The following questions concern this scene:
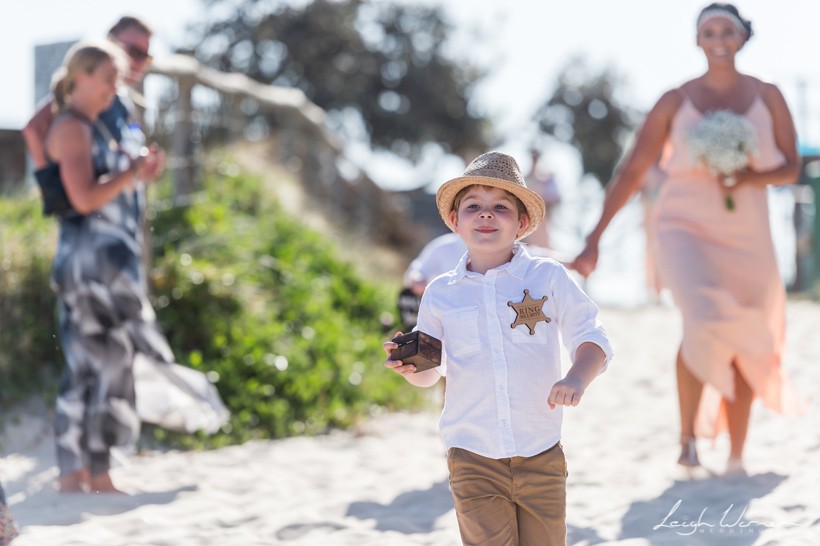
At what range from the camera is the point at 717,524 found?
3.87m

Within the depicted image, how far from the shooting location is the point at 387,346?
2793 millimetres

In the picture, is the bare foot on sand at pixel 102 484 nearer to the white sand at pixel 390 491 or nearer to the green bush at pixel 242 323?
the white sand at pixel 390 491

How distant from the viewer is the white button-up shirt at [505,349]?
9.24ft

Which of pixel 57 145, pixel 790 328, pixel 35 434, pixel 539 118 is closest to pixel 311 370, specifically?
pixel 35 434

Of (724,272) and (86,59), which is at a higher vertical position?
(86,59)

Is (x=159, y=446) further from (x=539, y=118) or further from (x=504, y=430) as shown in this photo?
(x=539, y=118)

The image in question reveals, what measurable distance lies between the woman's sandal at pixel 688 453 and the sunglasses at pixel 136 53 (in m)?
3.31

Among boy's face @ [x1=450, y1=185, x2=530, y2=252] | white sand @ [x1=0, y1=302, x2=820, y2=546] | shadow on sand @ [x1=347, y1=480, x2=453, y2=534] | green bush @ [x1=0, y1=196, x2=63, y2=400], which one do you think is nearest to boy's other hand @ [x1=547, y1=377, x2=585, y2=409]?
boy's face @ [x1=450, y1=185, x2=530, y2=252]

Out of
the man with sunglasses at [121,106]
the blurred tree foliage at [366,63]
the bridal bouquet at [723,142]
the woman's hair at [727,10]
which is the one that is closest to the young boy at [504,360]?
the bridal bouquet at [723,142]

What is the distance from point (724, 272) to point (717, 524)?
4.33ft

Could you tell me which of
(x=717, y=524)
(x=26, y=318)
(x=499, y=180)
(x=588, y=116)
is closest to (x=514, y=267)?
(x=499, y=180)

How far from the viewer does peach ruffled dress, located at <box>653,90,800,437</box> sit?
15.3 ft

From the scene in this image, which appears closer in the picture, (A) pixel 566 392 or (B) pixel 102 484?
(A) pixel 566 392

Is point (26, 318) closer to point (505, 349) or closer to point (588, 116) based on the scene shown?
point (505, 349)
